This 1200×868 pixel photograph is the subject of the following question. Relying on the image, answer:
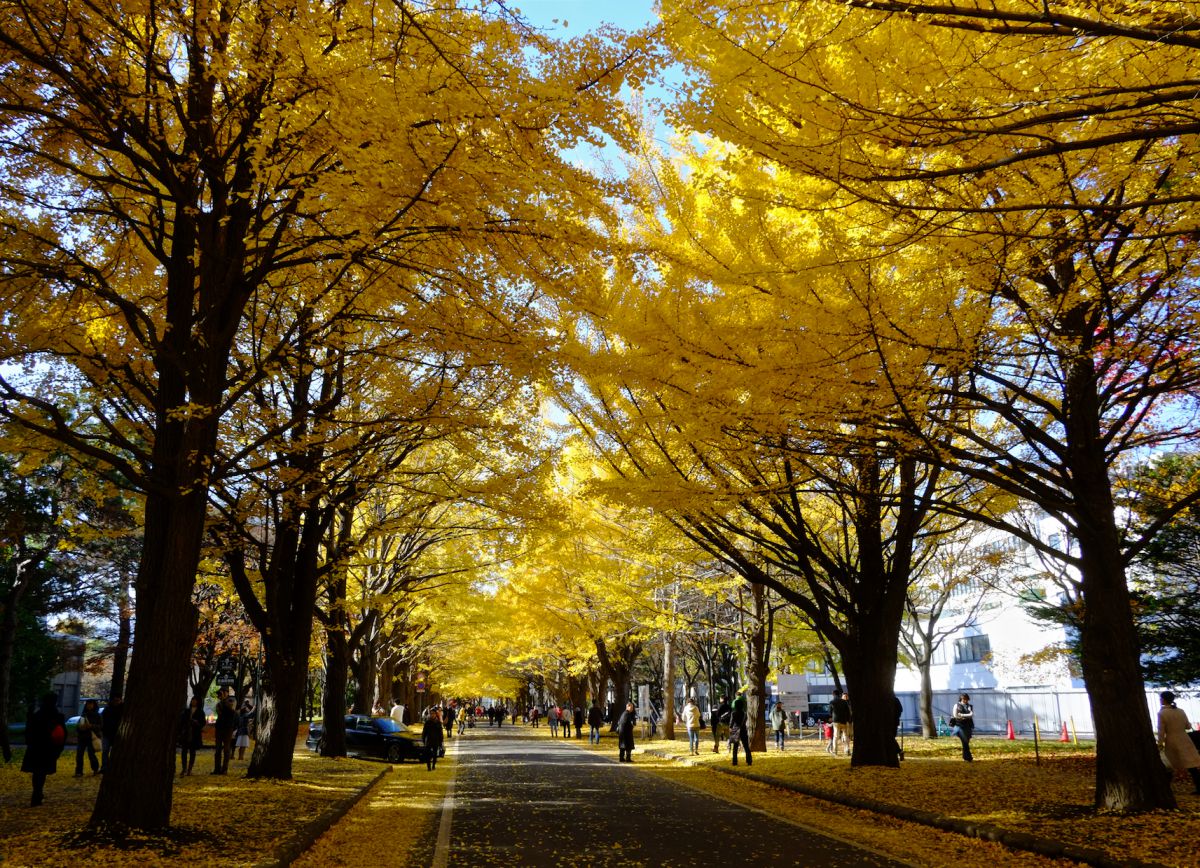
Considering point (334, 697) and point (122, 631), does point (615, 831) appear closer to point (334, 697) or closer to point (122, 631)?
point (334, 697)

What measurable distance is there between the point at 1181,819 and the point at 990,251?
18.1 feet

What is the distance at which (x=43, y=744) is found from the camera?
10633 mm

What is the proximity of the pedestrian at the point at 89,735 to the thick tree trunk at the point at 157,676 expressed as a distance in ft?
28.5

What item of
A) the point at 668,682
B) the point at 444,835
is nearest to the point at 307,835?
the point at 444,835

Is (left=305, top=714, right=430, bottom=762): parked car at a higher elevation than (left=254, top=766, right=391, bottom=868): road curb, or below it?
below

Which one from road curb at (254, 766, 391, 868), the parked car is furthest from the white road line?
the parked car

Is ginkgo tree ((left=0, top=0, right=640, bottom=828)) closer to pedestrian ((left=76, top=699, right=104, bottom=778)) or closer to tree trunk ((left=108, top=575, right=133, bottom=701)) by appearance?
pedestrian ((left=76, top=699, right=104, bottom=778))

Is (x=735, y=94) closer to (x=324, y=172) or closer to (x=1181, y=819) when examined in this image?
(x=324, y=172)

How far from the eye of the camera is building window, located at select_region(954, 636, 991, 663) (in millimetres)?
45312

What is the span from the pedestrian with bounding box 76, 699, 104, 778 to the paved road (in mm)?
6268

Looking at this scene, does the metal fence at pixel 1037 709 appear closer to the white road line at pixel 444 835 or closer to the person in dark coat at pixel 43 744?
the white road line at pixel 444 835

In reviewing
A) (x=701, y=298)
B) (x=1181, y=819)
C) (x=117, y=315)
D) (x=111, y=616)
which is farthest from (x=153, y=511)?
(x=111, y=616)

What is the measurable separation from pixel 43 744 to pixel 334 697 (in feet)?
32.0

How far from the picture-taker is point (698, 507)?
11109 mm
